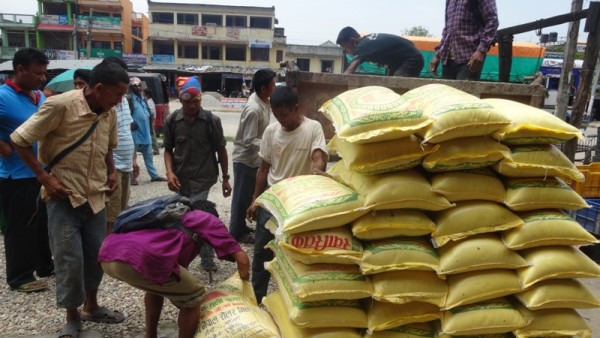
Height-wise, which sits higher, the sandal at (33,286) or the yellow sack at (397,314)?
the yellow sack at (397,314)

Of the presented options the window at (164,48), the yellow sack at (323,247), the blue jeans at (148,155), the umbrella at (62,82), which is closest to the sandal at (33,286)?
the yellow sack at (323,247)

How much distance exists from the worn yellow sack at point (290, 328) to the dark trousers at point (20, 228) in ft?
6.66

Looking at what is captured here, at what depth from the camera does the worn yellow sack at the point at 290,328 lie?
2221 millimetres

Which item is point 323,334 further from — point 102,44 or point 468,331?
point 102,44

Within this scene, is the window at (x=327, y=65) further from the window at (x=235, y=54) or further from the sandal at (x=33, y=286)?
the sandal at (x=33, y=286)

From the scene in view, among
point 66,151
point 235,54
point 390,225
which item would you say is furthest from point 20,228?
point 235,54

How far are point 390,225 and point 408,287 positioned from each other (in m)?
0.32

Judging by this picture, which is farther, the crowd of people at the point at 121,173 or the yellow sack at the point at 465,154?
the crowd of people at the point at 121,173

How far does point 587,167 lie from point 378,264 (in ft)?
15.0

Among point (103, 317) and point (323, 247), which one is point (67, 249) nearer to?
point (103, 317)

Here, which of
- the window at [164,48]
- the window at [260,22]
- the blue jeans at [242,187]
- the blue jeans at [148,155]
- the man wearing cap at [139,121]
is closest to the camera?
the blue jeans at [242,187]

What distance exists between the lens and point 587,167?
5266 millimetres

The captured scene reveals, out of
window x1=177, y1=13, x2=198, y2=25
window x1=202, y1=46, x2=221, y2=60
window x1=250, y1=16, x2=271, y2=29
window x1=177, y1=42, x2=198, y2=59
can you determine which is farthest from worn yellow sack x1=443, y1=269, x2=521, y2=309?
window x1=177, y1=13, x2=198, y2=25

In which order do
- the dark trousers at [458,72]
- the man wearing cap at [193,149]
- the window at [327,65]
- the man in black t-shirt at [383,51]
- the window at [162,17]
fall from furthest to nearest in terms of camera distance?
the window at [162,17] < the window at [327,65] < the man in black t-shirt at [383,51] < the dark trousers at [458,72] < the man wearing cap at [193,149]
